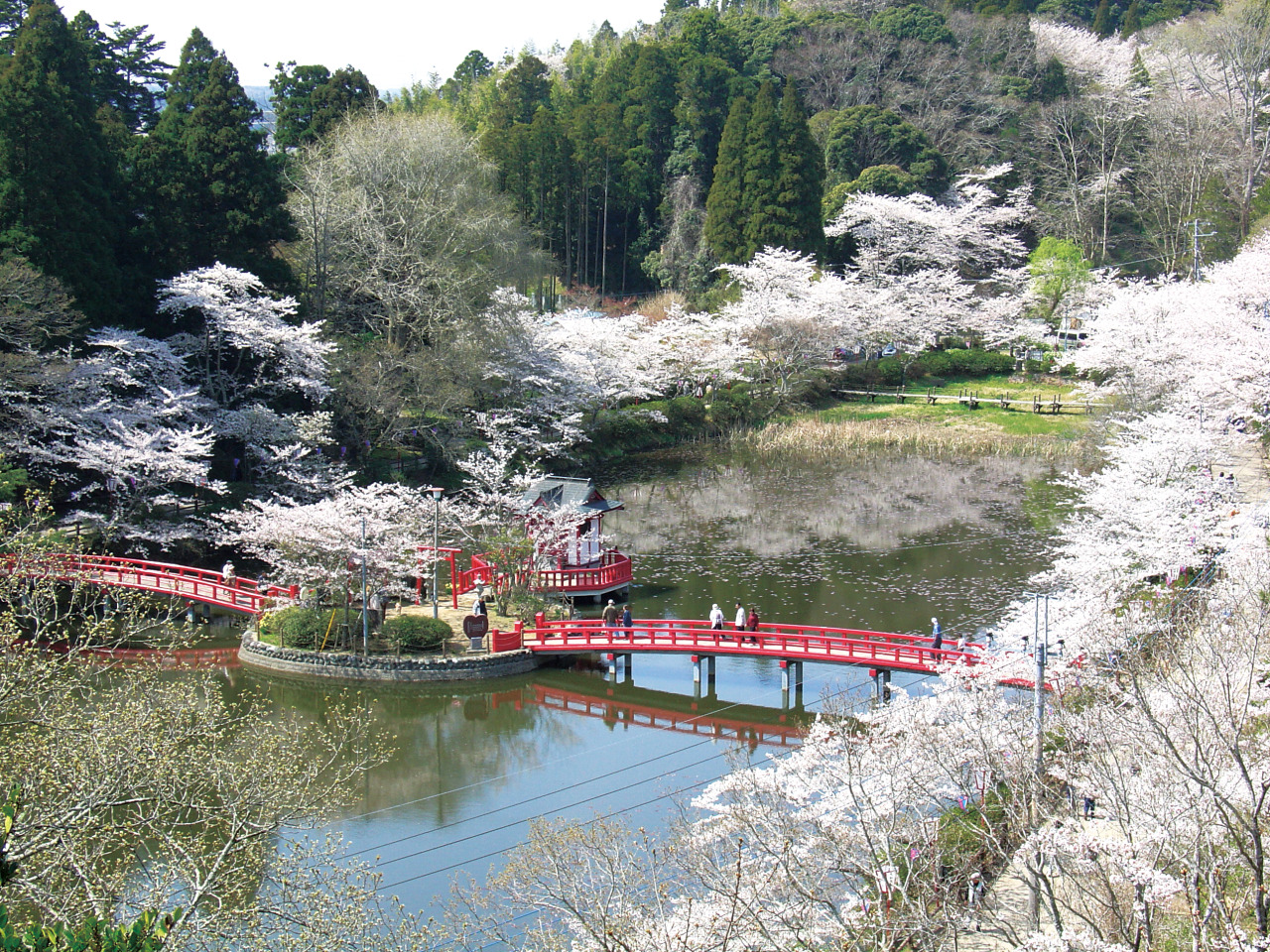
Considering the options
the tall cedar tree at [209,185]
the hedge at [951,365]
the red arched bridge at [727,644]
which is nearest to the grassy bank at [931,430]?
the hedge at [951,365]

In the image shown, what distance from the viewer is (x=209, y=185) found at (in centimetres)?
3281

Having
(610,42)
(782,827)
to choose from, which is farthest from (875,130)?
(782,827)

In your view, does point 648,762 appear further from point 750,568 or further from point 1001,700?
point 750,568

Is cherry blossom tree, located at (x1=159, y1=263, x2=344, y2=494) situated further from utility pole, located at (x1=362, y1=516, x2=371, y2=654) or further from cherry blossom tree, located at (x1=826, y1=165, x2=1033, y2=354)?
cherry blossom tree, located at (x1=826, y1=165, x2=1033, y2=354)

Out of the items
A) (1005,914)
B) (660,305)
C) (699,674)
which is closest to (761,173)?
(660,305)

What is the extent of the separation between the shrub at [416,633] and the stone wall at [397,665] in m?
0.32

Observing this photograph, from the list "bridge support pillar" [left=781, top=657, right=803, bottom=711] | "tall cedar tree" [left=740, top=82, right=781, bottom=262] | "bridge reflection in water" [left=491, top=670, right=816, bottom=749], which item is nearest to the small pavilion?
"bridge reflection in water" [left=491, top=670, right=816, bottom=749]

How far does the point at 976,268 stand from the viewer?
5919 cm

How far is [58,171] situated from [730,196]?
110ft

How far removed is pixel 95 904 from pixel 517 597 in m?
16.4

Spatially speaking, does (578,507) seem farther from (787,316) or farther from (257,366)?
(787,316)

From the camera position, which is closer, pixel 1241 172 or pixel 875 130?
pixel 1241 172

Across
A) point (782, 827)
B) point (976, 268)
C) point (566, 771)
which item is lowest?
point (566, 771)

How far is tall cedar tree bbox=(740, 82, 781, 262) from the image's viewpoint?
53.5m
